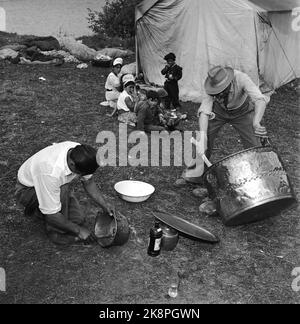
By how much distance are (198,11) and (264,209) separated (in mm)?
6076

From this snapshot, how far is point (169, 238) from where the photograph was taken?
421 centimetres

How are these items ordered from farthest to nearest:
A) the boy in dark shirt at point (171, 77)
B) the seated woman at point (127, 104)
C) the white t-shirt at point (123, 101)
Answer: the boy in dark shirt at point (171, 77), the white t-shirt at point (123, 101), the seated woman at point (127, 104)

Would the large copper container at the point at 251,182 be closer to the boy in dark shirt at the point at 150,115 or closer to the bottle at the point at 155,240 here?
the bottle at the point at 155,240

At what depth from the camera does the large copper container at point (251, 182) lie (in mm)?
4289

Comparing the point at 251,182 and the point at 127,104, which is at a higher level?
the point at 251,182

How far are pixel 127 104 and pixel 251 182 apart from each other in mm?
4054

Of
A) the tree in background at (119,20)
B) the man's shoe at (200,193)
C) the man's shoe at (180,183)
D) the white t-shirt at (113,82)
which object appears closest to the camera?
the man's shoe at (200,193)

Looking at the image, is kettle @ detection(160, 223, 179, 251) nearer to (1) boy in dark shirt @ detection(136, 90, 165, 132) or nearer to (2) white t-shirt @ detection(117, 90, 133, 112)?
(1) boy in dark shirt @ detection(136, 90, 165, 132)

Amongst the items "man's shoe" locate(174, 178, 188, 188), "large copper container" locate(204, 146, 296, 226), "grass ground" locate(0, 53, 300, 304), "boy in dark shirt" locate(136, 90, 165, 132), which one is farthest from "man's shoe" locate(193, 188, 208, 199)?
"boy in dark shirt" locate(136, 90, 165, 132)

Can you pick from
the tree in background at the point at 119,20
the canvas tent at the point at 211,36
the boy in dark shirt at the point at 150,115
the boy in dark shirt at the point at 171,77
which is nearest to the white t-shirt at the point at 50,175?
the boy in dark shirt at the point at 150,115

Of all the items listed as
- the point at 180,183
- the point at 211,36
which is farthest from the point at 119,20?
the point at 180,183

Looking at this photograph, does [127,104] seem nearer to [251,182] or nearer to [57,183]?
[251,182]

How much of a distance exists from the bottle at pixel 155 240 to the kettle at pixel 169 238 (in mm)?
80
